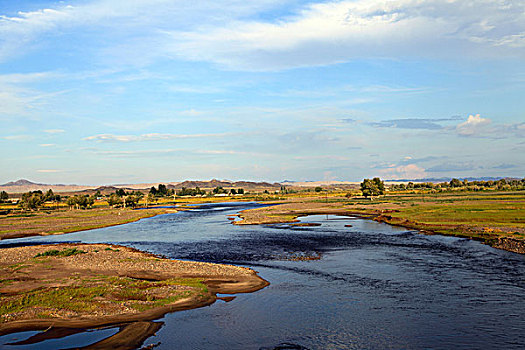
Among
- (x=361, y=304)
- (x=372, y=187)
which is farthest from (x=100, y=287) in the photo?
(x=372, y=187)

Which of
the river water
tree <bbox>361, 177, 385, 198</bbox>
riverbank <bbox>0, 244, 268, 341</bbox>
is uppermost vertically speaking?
tree <bbox>361, 177, 385, 198</bbox>

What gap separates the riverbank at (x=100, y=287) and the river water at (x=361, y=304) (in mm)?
1529

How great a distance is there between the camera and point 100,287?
28938mm

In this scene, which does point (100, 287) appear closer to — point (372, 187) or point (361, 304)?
point (361, 304)

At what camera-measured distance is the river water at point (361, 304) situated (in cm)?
2133

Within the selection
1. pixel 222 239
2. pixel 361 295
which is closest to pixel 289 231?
pixel 222 239

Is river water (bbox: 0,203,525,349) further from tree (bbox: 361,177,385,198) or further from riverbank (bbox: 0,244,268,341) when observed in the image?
tree (bbox: 361,177,385,198)

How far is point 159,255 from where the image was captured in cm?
4791

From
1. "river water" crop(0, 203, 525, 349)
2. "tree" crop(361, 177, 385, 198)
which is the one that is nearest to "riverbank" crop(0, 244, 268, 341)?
"river water" crop(0, 203, 525, 349)

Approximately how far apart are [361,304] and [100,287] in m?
19.1

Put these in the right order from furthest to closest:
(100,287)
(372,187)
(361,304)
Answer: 1. (372,187)
2. (100,287)
3. (361,304)

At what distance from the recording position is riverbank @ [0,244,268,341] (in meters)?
23.8

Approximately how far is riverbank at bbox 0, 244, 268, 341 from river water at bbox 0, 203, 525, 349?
153cm

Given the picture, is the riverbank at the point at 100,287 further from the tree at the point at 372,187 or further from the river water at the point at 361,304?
the tree at the point at 372,187
